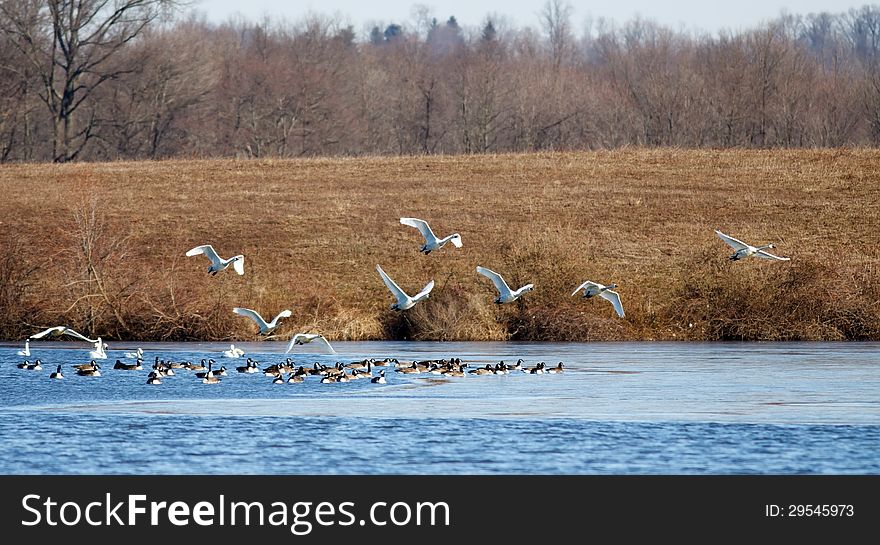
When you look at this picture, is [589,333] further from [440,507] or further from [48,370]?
[440,507]

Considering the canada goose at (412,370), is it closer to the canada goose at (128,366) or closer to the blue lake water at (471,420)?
the blue lake water at (471,420)

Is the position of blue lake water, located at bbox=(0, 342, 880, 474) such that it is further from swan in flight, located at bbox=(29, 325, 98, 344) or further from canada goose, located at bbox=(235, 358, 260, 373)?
swan in flight, located at bbox=(29, 325, 98, 344)

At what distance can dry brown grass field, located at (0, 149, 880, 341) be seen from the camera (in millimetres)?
31109

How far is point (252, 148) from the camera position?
8275cm

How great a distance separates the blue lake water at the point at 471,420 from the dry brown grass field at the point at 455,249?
5.41 metres

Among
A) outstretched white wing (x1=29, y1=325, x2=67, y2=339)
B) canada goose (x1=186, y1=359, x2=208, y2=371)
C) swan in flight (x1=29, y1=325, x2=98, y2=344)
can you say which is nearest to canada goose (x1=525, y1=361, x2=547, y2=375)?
canada goose (x1=186, y1=359, x2=208, y2=371)

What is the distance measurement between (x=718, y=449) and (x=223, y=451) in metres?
5.33

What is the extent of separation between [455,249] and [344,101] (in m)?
48.8

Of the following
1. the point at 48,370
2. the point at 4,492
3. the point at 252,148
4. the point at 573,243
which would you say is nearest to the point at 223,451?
the point at 4,492

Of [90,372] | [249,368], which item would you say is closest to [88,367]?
[90,372]

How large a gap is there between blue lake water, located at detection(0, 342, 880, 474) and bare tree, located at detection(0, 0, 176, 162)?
44.4m

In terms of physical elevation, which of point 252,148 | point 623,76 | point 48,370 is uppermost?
point 623,76

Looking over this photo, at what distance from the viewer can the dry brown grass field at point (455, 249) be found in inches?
1225

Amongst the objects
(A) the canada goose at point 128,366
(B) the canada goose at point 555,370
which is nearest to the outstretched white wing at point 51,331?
(A) the canada goose at point 128,366
